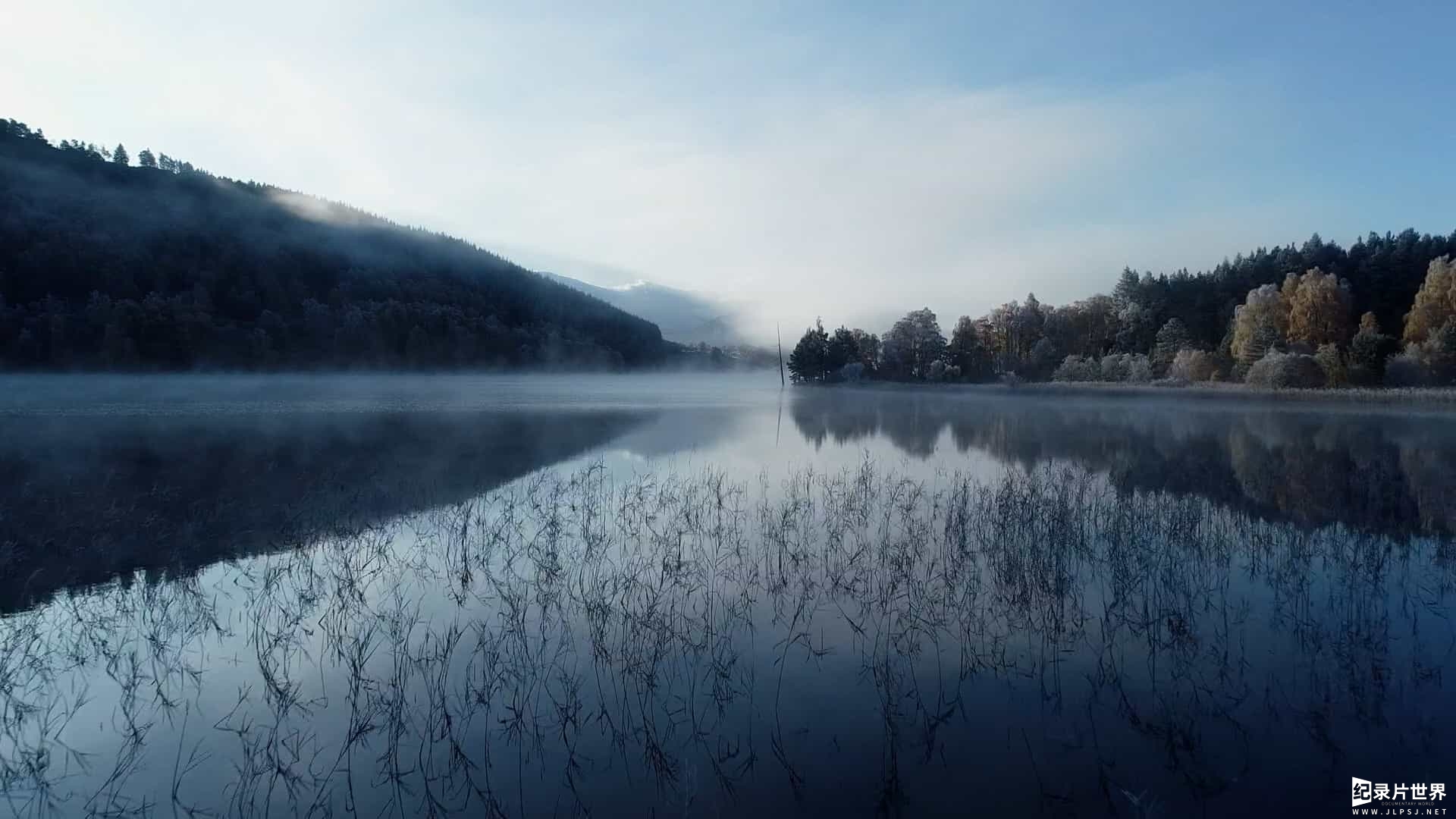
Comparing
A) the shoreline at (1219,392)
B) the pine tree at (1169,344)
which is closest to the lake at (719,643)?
the shoreline at (1219,392)

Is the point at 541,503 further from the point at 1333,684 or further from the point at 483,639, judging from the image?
the point at 1333,684

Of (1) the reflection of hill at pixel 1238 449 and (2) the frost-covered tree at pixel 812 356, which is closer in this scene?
(1) the reflection of hill at pixel 1238 449

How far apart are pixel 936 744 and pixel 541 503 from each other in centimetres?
942

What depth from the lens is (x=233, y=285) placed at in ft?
356

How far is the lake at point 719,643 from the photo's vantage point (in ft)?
15.4

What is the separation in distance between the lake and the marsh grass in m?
0.03

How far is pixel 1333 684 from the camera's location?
5.84 m

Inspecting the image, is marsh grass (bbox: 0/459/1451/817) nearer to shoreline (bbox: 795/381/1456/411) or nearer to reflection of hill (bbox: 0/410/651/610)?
reflection of hill (bbox: 0/410/651/610)

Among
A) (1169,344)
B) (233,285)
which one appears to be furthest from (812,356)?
(233,285)

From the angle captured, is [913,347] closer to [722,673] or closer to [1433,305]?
[1433,305]

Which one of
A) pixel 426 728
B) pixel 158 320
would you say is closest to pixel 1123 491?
pixel 426 728

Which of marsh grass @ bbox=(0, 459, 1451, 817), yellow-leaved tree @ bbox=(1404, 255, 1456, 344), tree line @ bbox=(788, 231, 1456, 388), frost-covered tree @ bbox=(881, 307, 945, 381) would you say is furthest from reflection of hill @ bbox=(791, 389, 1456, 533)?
frost-covered tree @ bbox=(881, 307, 945, 381)

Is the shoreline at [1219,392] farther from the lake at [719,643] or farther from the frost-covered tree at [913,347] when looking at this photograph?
the lake at [719,643]

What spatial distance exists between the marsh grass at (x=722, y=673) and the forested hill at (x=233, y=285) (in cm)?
9619
